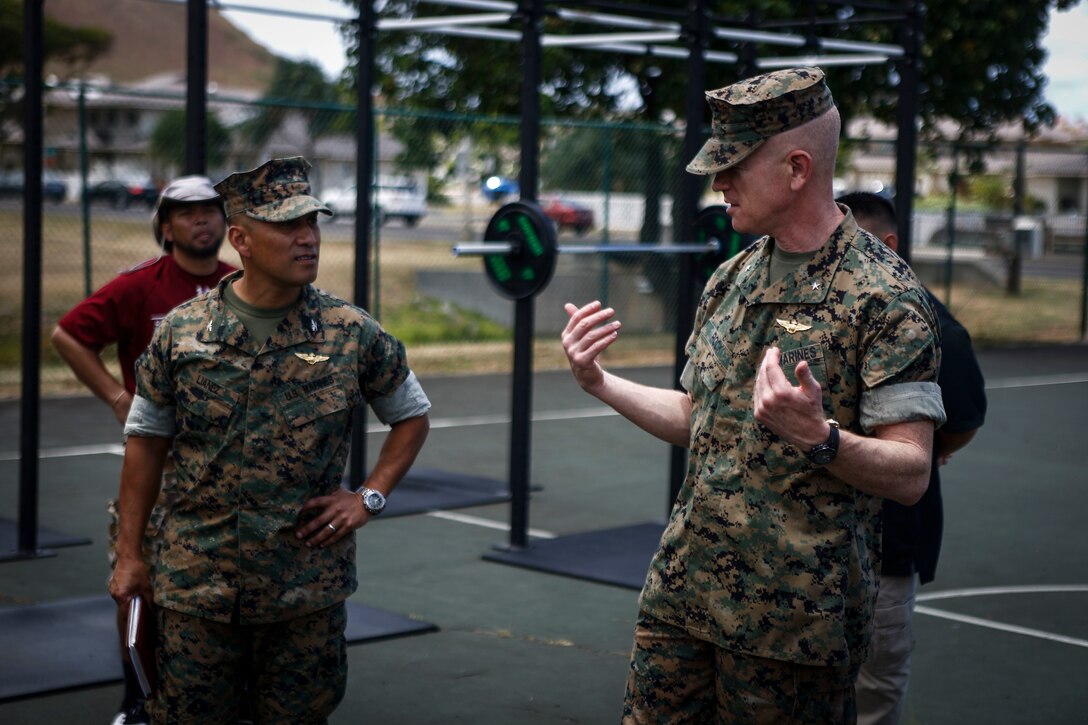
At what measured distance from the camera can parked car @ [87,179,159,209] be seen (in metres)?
16.3

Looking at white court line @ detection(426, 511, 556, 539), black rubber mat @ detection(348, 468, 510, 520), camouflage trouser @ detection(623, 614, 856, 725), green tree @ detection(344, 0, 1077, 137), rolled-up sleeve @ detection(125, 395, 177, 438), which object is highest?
green tree @ detection(344, 0, 1077, 137)

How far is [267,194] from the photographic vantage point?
3.27 m

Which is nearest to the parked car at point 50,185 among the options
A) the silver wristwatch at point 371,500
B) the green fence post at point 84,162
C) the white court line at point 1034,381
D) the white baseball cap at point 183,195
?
the green fence post at point 84,162

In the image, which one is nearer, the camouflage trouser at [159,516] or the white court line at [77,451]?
the camouflage trouser at [159,516]

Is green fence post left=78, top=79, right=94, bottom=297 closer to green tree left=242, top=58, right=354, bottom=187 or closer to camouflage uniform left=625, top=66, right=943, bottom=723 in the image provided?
green tree left=242, top=58, right=354, bottom=187

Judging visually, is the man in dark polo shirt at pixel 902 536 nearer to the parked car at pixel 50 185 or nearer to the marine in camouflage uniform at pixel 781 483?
the marine in camouflage uniform at pixel 781 483

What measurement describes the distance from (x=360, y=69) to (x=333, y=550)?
4.45m

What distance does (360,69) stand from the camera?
285 inches

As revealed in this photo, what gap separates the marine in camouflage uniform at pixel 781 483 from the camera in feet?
8.50

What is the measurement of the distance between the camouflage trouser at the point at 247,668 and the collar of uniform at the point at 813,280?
1305 mm

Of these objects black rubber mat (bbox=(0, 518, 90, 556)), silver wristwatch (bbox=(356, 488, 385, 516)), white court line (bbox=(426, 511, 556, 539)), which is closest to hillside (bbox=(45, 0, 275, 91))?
white court line (bbox=(426, 511, 556, 539))

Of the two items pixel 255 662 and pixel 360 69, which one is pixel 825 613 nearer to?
pixel 255 662

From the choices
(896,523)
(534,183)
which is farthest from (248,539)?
(534,183)

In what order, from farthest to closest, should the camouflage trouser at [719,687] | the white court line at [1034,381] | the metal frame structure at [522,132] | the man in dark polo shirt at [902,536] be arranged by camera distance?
the white court line at [1034,381] < the metal frame structure at [522,132] < the man in dark polo shirt at [902,536] < the camouflage trouser at [719,687]
